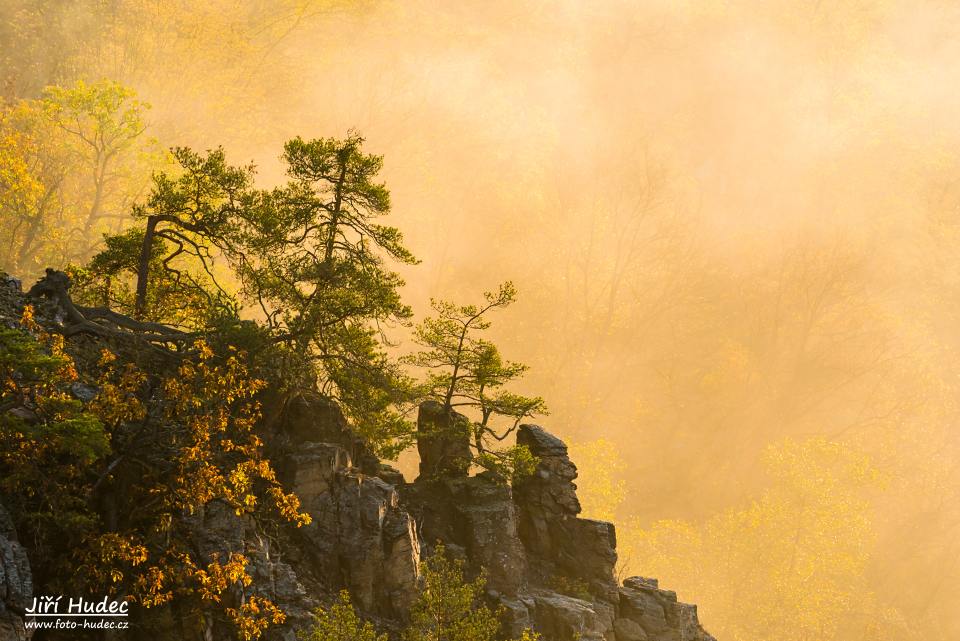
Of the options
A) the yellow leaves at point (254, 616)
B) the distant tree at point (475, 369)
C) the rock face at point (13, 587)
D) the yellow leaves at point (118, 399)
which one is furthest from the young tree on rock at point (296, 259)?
the rock face at point (13, 587)

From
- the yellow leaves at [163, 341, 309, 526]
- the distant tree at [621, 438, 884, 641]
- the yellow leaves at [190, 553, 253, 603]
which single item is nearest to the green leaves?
the yellow leaves at [163, 341, 309, 526]

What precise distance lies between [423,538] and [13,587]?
1649 cm

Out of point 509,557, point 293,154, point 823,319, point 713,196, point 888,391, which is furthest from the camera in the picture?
point 713,196

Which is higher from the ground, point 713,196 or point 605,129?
point 605,129

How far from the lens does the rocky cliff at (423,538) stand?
23219 mm

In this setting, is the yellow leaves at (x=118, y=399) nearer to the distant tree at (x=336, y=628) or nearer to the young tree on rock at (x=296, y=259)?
the young tree on rock at (x=296, y=259)

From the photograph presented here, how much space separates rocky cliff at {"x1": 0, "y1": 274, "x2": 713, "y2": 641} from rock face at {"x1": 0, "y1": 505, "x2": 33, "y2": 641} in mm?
567

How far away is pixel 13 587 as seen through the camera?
54.2ft

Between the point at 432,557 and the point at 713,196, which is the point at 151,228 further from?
the point at 713,196

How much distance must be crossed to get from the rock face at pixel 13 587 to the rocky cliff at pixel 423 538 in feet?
Answer: 1.86

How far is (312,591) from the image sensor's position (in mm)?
25297

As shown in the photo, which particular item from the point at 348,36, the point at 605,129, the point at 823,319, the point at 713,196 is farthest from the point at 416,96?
the point at 823,319

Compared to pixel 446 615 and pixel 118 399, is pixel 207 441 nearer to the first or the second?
pixel 118 399

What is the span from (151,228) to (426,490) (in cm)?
1449
